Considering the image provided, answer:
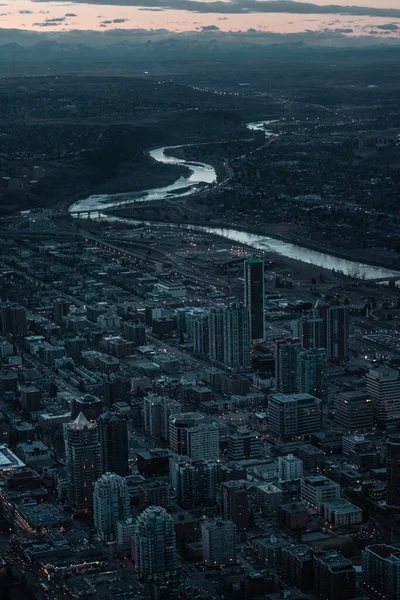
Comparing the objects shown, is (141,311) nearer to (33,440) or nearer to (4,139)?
(33,440)

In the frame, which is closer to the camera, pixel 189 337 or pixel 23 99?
pixel 189 337

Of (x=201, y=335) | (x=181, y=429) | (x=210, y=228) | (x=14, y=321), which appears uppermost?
(x=181, y=429)

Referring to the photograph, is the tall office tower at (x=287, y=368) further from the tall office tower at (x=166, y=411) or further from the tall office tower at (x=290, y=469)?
the tall office tower at (x=290, y=469)

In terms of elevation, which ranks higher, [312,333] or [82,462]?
[82,462]

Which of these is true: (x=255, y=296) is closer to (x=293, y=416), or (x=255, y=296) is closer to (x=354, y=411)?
(x=354, y=411)

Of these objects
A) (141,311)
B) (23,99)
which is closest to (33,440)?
(141,311)

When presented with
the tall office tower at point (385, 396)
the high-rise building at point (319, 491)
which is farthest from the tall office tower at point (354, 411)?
the high-rise building at point (319, 491)

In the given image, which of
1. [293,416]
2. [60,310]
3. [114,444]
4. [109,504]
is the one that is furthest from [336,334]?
[109,504]
